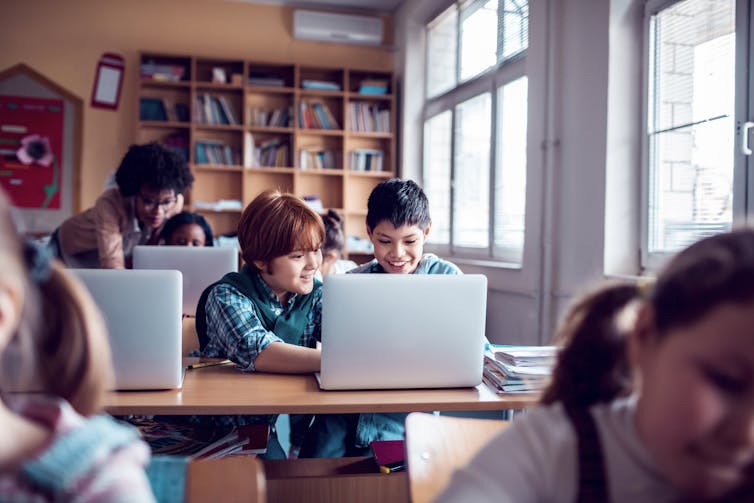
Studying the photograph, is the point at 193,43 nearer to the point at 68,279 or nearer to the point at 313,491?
the point at 313,491

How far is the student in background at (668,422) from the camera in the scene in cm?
58

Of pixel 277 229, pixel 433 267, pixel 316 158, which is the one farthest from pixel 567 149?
pixel 316 158

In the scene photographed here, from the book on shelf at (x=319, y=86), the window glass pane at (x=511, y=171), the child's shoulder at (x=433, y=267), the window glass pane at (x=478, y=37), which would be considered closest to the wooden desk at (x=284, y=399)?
the child's shoulder at (x=433, y=267)

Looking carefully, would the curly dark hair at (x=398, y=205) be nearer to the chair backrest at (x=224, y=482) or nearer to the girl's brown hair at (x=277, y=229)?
the girl's brown hair at (x=277, y=229)

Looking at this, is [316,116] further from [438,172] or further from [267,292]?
[267,292]

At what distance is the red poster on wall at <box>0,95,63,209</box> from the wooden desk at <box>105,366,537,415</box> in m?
4.34

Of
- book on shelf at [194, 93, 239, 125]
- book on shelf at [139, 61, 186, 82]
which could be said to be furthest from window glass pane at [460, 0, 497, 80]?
book on shelf at [139, 61, 186, 82]

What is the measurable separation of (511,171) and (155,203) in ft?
7.04

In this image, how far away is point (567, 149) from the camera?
3.21 m

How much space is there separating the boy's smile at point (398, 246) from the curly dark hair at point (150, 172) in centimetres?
113

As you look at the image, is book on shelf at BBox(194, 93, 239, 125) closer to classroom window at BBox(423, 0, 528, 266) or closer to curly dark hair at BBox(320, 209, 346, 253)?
classroom window at BBox(423, 0, 528, 266)

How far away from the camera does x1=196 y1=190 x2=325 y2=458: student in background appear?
1.63 meters

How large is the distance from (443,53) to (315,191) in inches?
61.4

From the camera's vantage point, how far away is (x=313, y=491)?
1447 mm
